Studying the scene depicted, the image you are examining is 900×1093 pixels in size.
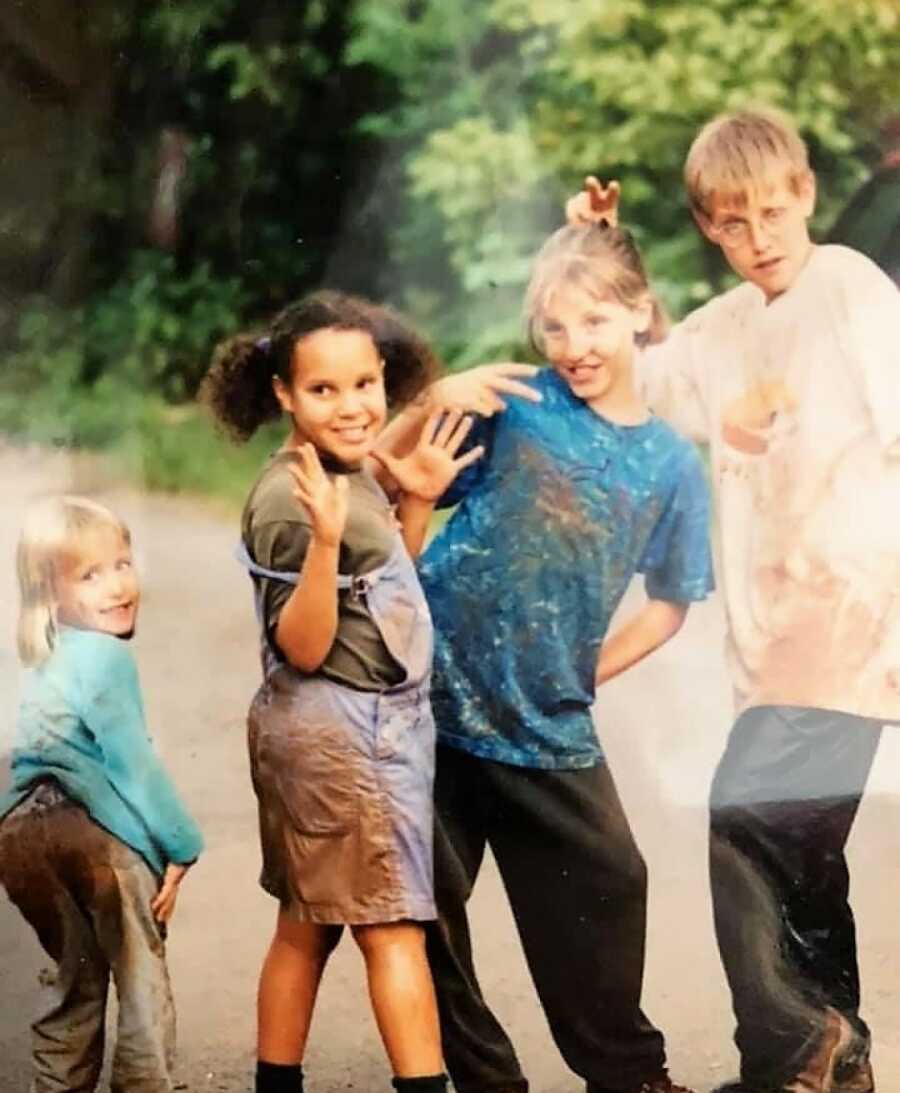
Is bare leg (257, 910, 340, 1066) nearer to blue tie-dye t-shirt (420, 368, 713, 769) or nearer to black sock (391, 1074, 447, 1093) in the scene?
black sock (391, 1074, 447, 1093)

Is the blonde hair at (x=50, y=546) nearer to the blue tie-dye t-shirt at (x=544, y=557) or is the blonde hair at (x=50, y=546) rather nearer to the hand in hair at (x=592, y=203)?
the blue tie-dye t-shirt at (x=544, y=557)

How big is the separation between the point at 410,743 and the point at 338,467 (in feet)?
1.30

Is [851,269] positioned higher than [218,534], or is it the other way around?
[851,269]

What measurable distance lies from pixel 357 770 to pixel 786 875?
2.24ft

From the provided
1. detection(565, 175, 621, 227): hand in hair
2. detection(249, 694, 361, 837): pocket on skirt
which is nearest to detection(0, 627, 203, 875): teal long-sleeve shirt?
detection(249, 694, 361, 837): pocket on skirt

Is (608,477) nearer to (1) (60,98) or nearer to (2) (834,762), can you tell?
(2) (834,762)

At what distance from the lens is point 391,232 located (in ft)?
8.41

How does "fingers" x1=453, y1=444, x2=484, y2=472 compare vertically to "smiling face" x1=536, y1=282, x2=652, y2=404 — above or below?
below

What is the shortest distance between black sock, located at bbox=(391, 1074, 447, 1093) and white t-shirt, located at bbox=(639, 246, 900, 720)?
0.73 metres

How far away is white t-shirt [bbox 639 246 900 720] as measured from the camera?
8.59 ft

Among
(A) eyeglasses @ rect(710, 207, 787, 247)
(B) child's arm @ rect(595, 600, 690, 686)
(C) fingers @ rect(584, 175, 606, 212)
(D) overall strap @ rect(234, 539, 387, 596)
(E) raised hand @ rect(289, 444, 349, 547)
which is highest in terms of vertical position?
(C) fingers @ rect(584, 175, 606, 212)

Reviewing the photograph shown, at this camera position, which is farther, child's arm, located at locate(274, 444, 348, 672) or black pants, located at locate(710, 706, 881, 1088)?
black pants, located at locate(710, 706, 881, 1088)

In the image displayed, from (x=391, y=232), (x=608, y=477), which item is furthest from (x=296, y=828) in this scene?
(x=391, y=232)

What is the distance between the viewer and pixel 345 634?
2.52 meters
